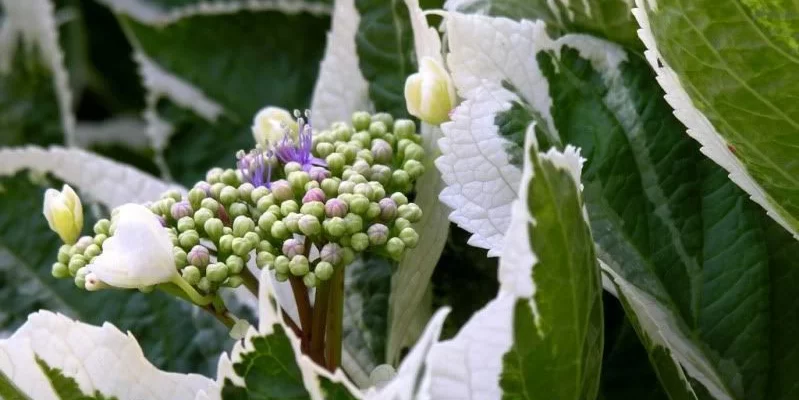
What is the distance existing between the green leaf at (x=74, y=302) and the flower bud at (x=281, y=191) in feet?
0.55

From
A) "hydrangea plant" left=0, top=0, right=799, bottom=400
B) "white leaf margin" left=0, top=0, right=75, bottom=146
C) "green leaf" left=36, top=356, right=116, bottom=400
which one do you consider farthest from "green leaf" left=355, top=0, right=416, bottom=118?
"white leaf margin" left=0, top=0, right=75, bottom=146

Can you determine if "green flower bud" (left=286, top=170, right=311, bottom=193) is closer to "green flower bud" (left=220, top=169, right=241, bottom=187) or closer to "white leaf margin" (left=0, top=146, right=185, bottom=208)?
"green flower bud" (left=220, top=169, right=241, bottom=187)

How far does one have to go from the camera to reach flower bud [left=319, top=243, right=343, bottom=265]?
0.35 m

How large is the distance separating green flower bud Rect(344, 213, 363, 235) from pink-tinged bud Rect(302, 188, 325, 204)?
0.05 ft

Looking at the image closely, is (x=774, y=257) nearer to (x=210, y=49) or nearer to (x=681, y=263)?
(x=681, y=263)

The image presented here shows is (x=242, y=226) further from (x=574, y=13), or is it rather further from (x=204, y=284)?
(x=574, y=13)

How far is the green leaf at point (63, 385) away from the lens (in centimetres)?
34

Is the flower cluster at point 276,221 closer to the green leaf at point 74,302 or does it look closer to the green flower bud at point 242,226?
the green flower bud at point 242,226

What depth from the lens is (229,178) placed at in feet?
1.31

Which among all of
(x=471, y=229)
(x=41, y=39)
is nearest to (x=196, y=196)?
(x=471, y=229)

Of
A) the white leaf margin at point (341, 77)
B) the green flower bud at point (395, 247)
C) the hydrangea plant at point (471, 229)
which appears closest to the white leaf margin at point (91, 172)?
the hydrangea plant at point (471, 229)

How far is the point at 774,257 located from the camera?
40 centimetres

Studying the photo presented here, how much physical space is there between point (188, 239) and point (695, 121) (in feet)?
0.65

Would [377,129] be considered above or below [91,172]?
above
